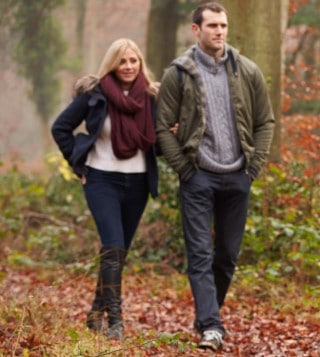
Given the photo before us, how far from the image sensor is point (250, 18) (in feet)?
33.9

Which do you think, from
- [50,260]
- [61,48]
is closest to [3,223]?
[50,260]

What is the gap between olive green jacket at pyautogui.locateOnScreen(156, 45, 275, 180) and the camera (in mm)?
7199

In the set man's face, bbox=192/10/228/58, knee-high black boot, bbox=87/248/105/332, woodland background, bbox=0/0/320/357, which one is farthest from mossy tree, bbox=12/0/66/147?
man's face, bbox=192/10/228/58

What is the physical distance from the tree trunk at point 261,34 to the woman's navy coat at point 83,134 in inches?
111

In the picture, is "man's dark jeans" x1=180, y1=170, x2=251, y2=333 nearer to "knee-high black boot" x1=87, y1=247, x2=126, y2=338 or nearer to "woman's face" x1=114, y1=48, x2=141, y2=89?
"knee-high black boot" x1=87, y1=247, x2=126, y2=338

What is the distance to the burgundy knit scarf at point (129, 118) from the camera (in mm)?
7469

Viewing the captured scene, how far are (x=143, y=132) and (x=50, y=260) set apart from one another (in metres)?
5.61

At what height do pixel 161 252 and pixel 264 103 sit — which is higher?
pixel 264 103

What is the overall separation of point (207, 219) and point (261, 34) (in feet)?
12.0

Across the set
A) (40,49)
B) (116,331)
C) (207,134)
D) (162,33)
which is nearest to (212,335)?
(116,331)

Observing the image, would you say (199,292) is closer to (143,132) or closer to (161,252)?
(143,132)

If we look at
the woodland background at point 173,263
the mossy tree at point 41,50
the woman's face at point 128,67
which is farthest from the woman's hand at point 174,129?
the mossy tree at point 41,50

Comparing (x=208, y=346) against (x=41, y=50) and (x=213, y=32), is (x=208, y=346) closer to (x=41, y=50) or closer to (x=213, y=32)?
(x=213, y=32)

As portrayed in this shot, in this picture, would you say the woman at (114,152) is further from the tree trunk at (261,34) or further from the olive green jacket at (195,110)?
the tree trunk at (261,34)
